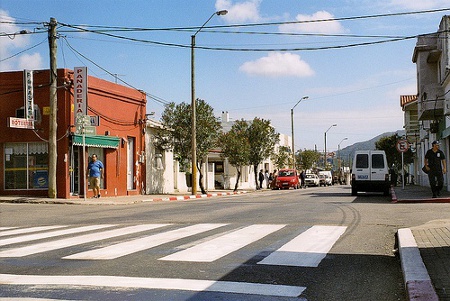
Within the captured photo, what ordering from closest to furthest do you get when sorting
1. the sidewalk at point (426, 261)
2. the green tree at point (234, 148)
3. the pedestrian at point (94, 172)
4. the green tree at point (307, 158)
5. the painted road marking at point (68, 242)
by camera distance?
the sidewalk at point (426, 261)
the painted road marking at point (68, 242)
the pedestrian at point (94, 172)
the green tree at point (234, 148)
the green tree at point (307, 158)

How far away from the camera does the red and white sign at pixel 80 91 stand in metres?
23.0

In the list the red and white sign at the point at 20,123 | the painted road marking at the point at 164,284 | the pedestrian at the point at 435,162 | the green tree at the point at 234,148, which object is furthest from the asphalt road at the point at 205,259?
the green tree at the point at 234,148

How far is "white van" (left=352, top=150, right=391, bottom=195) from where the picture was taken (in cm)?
2564

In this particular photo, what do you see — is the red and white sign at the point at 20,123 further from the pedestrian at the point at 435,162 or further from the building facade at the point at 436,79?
the building facade at the point at 436,79

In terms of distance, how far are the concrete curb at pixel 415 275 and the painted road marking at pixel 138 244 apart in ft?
12.1

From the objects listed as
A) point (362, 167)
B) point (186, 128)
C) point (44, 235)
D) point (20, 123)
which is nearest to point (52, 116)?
point (20, 123)

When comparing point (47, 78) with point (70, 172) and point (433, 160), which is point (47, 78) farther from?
point (433, 160)

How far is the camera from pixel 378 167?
84.8ft

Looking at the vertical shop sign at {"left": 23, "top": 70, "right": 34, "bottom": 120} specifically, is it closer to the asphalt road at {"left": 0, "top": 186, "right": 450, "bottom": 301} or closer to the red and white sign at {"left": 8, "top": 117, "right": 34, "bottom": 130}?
the red and white sign at {"left": 8, "top": 117, "right": 34, "bottom": 130}

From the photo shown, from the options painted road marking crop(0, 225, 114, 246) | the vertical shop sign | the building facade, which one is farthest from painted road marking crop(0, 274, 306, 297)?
the building facade

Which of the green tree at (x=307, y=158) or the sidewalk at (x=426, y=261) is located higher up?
the green tree at (x=307, y=158)

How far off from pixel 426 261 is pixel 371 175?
1956 cm

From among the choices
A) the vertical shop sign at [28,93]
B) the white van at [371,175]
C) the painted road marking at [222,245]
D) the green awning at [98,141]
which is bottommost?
the painted road marking at [222,245]

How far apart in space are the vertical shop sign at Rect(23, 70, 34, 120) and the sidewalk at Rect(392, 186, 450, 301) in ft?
55.5
